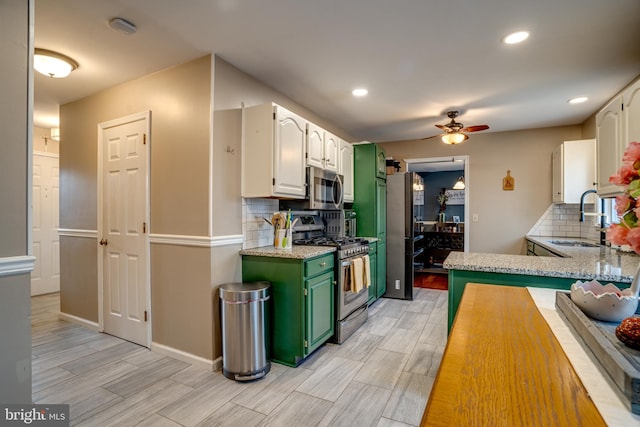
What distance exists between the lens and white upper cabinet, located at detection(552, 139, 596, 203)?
12.3 ft

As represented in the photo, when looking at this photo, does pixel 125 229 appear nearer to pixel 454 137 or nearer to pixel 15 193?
pixel 15 193

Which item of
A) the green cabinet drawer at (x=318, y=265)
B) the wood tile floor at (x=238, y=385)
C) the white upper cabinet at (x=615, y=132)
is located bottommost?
the wood tile floor at (x=238, y=385)

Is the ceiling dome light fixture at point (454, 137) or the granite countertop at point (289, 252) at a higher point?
the ceiling dome light fixture at point (454, 137)

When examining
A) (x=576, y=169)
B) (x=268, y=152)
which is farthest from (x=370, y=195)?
(x=576, y=169)

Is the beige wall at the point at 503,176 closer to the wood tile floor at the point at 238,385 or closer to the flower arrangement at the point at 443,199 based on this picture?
the wood tile floor at the point at 238,385

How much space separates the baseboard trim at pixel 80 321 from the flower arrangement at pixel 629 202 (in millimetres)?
4142

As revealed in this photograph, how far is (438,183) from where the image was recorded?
28.3 feet

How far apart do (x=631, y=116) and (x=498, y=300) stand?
1.89 meters

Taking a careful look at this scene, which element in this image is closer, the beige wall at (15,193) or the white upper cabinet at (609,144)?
the beige wall at (15,193)

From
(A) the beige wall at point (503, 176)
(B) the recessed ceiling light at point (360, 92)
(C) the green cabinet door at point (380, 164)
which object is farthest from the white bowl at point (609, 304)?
(A) the beige wall at point (503, 176)

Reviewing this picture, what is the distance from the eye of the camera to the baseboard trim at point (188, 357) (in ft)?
8.28

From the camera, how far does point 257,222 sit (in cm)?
301

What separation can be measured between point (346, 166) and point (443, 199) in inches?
204

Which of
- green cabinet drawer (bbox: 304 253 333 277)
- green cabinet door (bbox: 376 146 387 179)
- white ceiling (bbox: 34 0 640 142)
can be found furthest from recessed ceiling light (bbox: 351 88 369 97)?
green cabinet drawer (bbox: 304 253 333 277)
